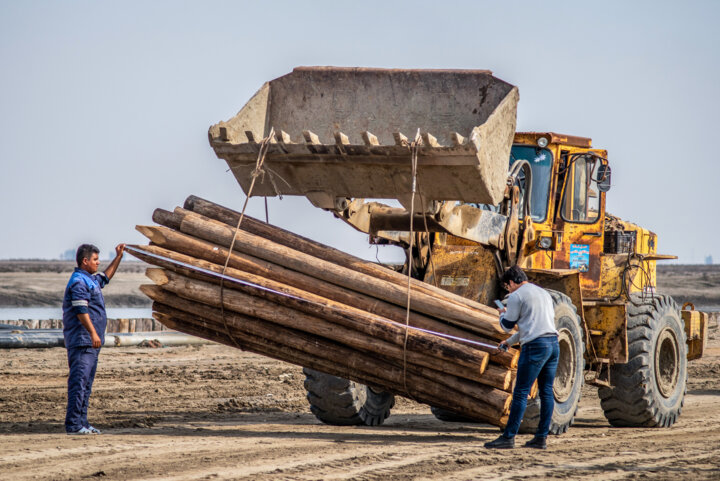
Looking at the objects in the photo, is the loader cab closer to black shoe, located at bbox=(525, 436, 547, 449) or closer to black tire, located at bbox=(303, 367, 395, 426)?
black tire, located at bbox=(303, 367, 395, 426)

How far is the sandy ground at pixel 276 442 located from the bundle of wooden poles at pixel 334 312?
0.63 meters

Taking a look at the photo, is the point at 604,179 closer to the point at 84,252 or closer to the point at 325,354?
the point at 325,354

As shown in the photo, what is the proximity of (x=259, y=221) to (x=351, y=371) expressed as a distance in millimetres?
1726

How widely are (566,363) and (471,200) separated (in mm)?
2297

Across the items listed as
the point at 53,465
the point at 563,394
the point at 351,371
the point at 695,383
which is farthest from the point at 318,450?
the point at 695,383

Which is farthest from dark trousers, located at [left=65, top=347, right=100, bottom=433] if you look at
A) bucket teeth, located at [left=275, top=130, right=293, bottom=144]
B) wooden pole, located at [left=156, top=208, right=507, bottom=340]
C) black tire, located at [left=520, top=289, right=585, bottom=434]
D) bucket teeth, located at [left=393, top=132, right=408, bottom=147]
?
black tire, located at [left=520, top=289, right=585, bottom=434]

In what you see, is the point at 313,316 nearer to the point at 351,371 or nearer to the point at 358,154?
the point at 351,371

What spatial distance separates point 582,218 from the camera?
12266 millimetres

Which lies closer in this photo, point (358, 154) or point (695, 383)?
point (358, 154)

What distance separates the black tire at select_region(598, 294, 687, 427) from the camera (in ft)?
38.3

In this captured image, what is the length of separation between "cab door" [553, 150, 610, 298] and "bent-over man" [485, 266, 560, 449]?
2.84 m

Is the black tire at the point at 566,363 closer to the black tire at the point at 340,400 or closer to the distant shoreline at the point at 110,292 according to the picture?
the black tire at the point at 340,400

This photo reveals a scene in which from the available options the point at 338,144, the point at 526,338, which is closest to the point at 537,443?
the point at 526,338

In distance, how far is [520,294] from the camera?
30.6 ft
